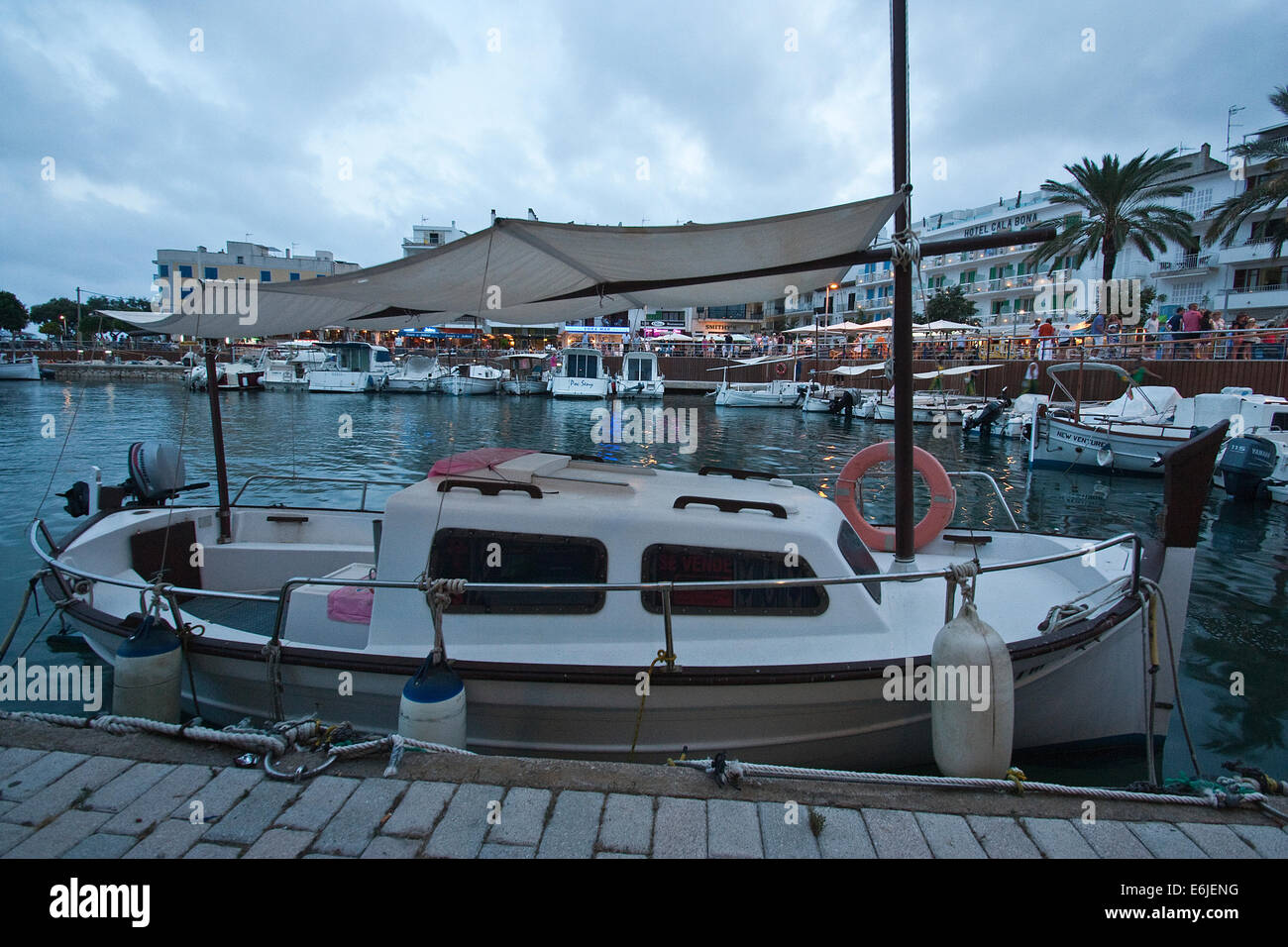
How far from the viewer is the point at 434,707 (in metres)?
3.76

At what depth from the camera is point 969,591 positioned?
3762mm

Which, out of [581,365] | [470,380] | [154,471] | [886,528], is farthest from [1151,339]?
[470,380]

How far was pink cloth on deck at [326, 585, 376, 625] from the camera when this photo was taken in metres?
5.59

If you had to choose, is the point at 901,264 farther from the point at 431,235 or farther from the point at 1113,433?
the point at 431,235

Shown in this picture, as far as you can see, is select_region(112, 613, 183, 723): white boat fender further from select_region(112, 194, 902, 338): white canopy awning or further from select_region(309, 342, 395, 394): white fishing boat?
select_region(309, 342, 395, 394): white fishing boat

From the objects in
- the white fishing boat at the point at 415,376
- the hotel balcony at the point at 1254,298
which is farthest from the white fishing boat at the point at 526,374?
the hotel balcony at the point at 1254,298

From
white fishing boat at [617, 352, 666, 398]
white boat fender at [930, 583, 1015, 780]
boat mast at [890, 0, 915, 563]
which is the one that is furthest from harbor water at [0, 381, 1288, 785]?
white fishing boat at [617, 352, 666, 398]

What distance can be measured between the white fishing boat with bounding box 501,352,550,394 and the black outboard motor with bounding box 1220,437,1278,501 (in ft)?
135

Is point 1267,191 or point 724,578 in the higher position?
point 1267,191

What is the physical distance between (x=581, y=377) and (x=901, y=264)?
143ft

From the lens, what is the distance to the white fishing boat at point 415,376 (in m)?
48.9

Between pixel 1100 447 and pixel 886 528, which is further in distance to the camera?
pixel 1100 447
